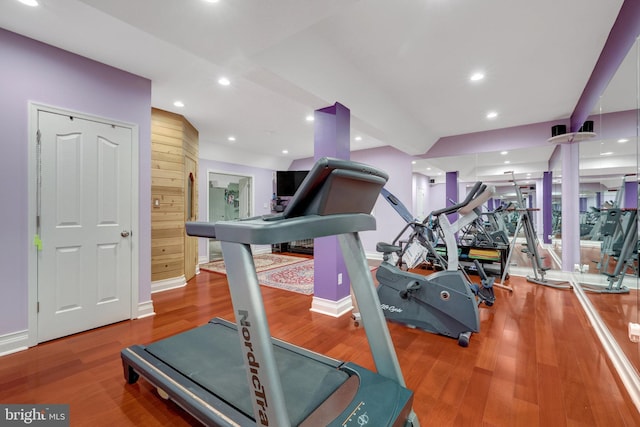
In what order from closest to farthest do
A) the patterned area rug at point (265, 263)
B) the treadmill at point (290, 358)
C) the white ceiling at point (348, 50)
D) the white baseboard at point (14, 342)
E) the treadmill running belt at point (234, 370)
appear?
1. the treadmill at point (290, 358)
2. the treadmill running belt at point (234, 370)
3. the white ceiling at point (348, 50)
4. the white baseboard at point (14, 342)
5. the patterned area rug at point (265, 263)

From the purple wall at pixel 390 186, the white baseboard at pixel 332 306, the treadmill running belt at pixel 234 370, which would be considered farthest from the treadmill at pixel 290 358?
the purple wall at pixel 390 186

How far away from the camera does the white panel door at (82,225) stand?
2.41 m

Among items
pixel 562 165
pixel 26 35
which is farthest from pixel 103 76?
pixel 562 165

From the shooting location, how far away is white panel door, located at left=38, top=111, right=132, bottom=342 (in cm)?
241

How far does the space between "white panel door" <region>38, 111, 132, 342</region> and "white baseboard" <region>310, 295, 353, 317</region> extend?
2.07 m

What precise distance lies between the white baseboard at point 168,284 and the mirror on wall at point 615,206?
193 inches

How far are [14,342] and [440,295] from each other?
375 centimetres

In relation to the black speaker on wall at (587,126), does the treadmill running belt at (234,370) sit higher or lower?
lower

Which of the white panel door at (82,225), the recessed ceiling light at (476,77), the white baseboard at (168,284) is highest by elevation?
the recessed ceiling light at (476,77)

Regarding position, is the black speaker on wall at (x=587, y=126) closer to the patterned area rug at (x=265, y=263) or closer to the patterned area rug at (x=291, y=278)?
the patterned area rug at (x=291, y=278)

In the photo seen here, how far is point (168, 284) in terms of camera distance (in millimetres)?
3982

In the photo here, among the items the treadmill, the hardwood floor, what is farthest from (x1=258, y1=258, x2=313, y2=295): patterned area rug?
the treadmill

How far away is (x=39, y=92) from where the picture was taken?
2348mm

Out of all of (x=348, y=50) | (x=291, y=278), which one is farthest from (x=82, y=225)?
(x=348, y=50)
